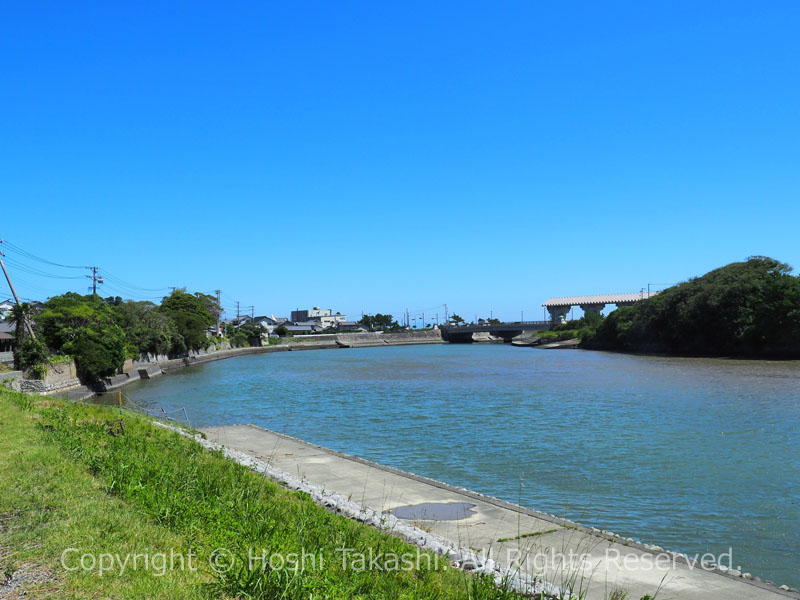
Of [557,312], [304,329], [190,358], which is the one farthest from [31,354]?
[557,312]

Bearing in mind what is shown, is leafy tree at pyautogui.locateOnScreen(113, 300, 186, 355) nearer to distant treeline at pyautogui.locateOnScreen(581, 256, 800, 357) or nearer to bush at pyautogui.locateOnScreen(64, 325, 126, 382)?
bush at pyautogui.locateOnScreen(64, 325, 126, 382)

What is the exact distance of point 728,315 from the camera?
67.2 meters

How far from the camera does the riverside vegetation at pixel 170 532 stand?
5.07 metres

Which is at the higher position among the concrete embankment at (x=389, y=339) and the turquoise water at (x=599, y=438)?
the concrete embankment at (x=389, y=339)

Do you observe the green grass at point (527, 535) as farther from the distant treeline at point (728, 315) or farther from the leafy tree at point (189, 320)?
the leafy tree at point (189, 320)

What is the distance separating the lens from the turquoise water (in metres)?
12.3

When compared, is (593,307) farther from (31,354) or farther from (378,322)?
(31,354)

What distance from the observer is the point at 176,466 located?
1089 centimetres

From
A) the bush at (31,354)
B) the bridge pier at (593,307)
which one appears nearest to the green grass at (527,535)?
the bush at (31,354)

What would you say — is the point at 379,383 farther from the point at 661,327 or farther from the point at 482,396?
the point at 661,327

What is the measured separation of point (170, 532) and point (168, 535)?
0.42ft

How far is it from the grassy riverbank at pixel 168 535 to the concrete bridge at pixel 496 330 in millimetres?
137581

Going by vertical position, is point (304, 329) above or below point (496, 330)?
above

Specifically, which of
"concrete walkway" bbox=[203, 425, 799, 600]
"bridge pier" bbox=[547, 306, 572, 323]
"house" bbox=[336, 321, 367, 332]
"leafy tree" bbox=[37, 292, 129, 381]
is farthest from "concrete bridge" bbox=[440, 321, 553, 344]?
"concrete walkway" bbox=[203, 425, 799, 600]
